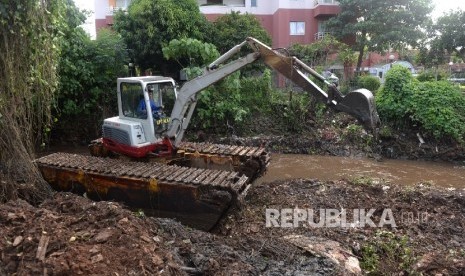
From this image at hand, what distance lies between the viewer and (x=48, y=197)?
22.2 ft

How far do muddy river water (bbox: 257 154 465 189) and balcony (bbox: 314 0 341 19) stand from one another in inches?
561

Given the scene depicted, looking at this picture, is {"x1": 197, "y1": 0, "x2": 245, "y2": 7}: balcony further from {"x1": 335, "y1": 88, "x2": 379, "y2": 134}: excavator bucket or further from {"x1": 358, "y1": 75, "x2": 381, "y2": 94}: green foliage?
{"x1": 335, "y1": 88, "x2": 379, "y2": 134}: excavator bucket

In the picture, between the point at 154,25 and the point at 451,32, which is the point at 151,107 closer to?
the point at 154,25

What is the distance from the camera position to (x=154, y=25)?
1606 centimetres

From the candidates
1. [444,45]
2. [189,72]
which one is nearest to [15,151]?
[189,72]

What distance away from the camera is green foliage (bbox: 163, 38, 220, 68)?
13875mm

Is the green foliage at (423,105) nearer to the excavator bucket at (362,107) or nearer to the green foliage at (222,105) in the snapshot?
the green foliage at (222,105)

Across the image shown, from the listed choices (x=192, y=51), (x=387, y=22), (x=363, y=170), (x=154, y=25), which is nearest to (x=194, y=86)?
(x=363, y=170)

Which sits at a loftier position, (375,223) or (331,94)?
(331,94)

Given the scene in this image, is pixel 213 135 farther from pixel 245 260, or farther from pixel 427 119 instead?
pixel 245 260

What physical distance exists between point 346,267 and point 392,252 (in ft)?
3.36

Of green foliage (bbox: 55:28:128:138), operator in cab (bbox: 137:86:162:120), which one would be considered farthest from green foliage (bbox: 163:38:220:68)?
operator in cab (bbox: 137:86:162:120)

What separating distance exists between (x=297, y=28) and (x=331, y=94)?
2104 centimetres

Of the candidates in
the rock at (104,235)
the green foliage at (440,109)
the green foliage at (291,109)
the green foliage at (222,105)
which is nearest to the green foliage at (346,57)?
the green foliage at (291,109)
